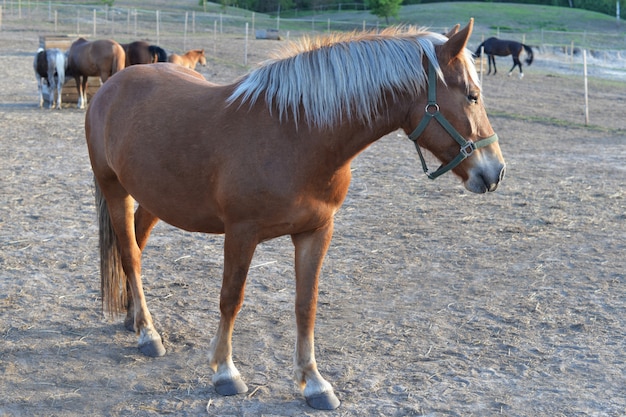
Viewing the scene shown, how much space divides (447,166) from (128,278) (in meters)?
2.19

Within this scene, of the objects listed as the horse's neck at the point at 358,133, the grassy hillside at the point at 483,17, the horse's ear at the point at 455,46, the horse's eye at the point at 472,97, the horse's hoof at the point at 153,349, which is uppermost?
the grassy hillside at the point at 483,17

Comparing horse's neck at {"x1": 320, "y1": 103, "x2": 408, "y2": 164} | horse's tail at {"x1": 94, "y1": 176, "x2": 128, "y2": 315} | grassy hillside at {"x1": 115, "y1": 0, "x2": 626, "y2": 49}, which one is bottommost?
horse's tail at {"x1": 94, "y1": 176, "x2": 128, "y2": 315}

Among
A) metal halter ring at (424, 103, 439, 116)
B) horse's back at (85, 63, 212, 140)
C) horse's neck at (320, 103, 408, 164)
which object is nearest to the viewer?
metal halter ring at (424, 103, 439, 116)

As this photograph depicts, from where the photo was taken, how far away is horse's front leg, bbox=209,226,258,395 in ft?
10.9

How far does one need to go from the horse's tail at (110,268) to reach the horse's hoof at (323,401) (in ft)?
5.12

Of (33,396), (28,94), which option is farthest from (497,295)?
(28,94)

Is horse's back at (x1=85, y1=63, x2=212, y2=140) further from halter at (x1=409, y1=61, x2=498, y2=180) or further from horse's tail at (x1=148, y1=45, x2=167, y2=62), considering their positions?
horse's tail at (x1=148, y1=45, x2=167, y2=62)

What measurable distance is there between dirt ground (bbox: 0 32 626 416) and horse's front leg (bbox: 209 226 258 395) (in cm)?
8

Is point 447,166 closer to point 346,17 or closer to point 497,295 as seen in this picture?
point 497,295

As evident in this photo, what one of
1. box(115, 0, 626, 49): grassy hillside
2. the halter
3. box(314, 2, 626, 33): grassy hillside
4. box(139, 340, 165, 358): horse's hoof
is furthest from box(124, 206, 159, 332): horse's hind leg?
box(314, 2, 626, 33): grassy hillside

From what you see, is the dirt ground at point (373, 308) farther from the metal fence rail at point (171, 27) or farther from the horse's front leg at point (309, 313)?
the metal fence rail at point (171, 27)

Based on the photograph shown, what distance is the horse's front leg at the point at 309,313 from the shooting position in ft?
11.4

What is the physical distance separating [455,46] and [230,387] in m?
2.00

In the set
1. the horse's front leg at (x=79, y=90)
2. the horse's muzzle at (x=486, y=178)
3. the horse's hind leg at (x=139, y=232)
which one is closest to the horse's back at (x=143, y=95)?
the horse's hind leg at (x=139, y=232)
